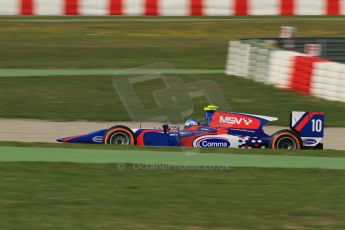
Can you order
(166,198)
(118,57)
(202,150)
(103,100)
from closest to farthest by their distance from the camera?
(166,198) < (202,150) < (103,100) < (118,57)

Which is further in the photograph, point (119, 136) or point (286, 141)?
point (286, 141)

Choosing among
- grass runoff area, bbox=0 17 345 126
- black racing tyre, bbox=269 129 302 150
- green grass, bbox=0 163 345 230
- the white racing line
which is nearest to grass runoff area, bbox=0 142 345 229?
green grass, bbox=0 163 345 230

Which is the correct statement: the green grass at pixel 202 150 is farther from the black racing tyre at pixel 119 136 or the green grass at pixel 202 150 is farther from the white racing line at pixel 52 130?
the white racing line at pixel 52 130

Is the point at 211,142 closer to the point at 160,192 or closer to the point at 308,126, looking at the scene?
the point at 308,126

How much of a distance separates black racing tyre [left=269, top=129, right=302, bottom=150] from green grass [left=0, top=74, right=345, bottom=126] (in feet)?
8.72

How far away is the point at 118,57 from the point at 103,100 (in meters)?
6.01

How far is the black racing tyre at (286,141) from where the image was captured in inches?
411

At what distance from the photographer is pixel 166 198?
716cm

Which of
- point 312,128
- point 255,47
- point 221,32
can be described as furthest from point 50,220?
point 221,32

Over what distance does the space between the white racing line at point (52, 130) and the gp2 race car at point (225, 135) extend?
695 mm

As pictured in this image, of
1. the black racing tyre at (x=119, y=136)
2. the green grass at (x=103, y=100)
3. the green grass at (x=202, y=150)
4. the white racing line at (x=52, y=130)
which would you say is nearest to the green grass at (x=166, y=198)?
the green grass at (x=202, y=150)

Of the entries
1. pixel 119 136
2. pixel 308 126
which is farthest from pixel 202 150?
pixel 308 126

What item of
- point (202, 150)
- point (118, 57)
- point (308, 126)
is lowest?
point (202, 150)

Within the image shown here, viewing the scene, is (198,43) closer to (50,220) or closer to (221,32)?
(221,32)
